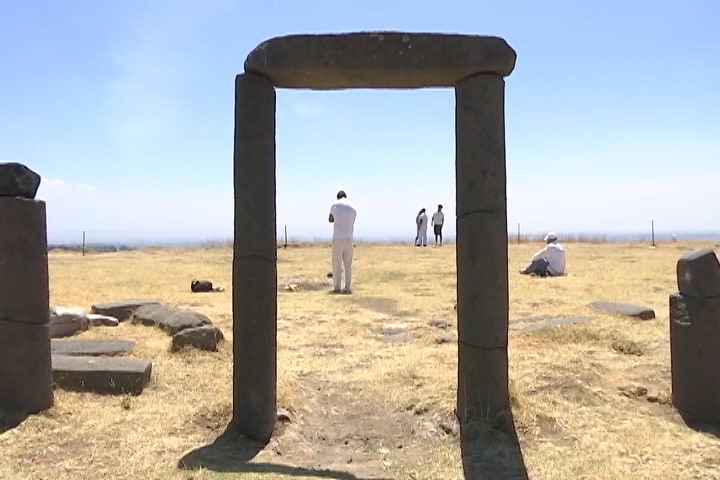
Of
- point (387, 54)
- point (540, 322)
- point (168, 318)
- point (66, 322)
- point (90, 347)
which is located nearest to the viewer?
point (387, 54)

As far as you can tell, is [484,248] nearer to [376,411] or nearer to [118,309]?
[376,411]

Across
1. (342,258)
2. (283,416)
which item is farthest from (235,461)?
(342,258)

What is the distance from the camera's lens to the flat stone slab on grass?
9.81 metres

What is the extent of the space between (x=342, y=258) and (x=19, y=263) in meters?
9.01

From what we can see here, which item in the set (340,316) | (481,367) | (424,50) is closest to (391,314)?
(340,316)

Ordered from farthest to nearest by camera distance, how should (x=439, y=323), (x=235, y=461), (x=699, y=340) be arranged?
(x=439, y=323)
(x=699, y=340)
(x=235, y=461)

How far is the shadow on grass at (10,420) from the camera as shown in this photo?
18.8ft

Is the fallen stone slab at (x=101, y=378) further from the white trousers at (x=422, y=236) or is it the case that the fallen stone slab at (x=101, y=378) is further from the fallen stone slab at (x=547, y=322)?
the white trousers at (x=422, y=236)

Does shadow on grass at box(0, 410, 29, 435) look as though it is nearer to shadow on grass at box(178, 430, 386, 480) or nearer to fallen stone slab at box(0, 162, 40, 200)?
shadow on grass at box(178, 430, 386, 480)

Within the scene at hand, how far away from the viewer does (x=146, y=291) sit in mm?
14844

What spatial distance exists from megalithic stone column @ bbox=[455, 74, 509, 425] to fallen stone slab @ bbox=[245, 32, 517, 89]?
208 millimetres

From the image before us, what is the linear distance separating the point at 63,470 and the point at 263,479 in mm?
1562

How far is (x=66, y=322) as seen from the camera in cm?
962

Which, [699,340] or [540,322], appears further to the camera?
[540,322]
